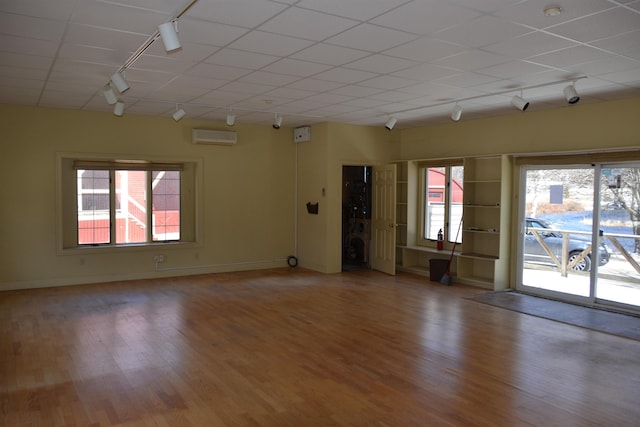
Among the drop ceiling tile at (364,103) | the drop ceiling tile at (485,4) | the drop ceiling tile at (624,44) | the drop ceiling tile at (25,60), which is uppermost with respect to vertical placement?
the drop ceiling tile at (364,103)

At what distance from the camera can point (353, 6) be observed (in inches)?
128

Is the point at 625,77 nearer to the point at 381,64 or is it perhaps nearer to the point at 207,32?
Result: the point at 381,64

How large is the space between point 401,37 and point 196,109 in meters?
4.30

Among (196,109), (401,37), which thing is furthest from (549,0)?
(196,109)

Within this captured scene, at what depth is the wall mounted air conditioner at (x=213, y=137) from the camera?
26.9ft

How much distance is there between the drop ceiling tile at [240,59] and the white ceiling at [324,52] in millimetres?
17

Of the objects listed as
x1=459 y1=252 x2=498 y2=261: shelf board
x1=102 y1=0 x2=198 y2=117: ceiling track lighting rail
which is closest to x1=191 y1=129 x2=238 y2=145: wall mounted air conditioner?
x1=102 y1=0 x2=198 y2=117: ceiling track lighting rail

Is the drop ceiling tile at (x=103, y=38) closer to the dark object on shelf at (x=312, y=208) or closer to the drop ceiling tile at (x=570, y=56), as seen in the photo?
Result: the drop ceiling tile at (x=570, y=56)

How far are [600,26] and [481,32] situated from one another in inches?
32.8

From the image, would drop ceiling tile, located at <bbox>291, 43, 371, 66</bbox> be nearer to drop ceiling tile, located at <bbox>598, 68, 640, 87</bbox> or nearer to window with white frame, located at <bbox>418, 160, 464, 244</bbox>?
drop ceiling tile, located at <bbox>598, 68, 640, 87</bbox>

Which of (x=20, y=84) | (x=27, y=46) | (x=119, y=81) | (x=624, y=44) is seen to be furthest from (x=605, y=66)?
(x=20, y=84)

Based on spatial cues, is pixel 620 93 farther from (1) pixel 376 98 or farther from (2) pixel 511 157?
(1) pixel 376 98

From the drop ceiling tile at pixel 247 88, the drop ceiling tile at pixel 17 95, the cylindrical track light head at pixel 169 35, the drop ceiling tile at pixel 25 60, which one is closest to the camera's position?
the cylindrical track light head at pixel 169 35

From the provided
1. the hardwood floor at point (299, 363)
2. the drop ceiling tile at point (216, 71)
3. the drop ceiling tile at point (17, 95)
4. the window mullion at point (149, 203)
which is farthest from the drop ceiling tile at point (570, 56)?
the window mullion at point (149, 203)
